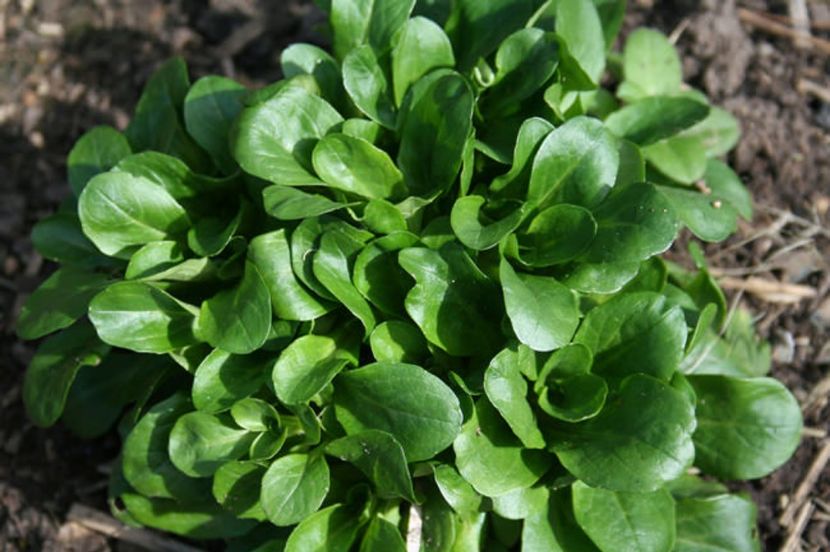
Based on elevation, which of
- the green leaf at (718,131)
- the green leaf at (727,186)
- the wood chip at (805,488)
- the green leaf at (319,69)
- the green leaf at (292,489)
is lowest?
the wood chip at (805,488)

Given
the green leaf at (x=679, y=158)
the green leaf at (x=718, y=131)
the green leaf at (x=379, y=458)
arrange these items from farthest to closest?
1. the green leaf at (x=718, y=131)
2. the green leaf at (x=679, y=158)
3. the green leaf at (x=379, y=458)

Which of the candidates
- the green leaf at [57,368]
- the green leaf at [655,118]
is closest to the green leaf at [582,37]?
the green leaf at [655,118]

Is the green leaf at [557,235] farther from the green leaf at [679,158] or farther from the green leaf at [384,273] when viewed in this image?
the green leaf at [679,158]

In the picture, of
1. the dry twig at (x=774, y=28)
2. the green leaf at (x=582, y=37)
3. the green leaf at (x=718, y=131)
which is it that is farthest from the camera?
the dry twig at (x=774, y=28)

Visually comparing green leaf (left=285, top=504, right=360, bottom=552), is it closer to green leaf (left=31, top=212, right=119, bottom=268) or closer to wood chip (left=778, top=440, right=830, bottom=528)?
green leaf (left=31, top=212, right=119, bottom=268)

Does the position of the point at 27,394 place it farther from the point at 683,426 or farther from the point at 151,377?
the point at 683,426

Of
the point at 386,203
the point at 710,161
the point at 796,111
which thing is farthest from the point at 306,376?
the point at 796,111

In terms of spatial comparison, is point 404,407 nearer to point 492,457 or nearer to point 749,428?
point 492,457
